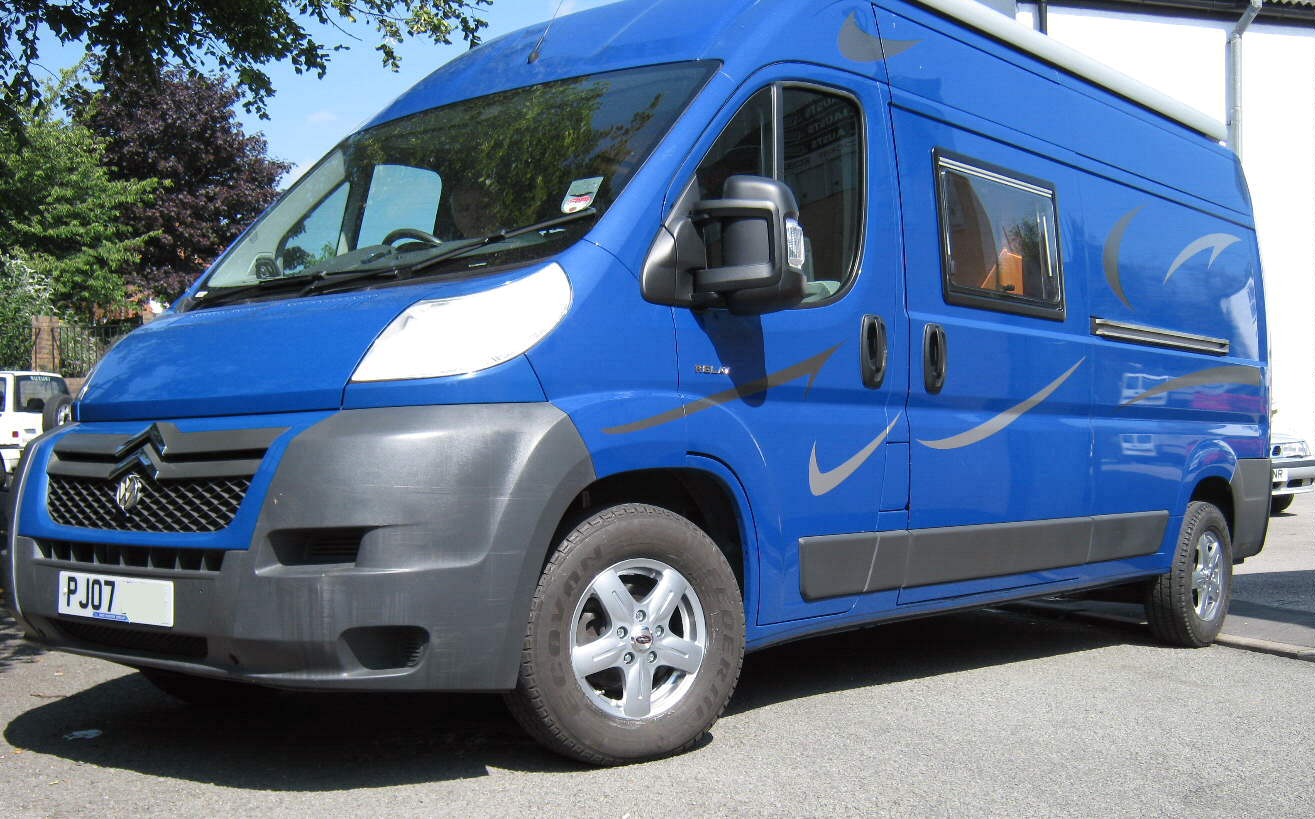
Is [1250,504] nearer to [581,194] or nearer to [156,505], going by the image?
[581,194]

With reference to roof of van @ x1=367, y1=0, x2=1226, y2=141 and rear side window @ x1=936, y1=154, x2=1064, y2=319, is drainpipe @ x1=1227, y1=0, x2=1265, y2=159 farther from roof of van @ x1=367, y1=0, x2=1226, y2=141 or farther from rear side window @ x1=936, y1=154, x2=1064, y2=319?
roof of van @ x1=367, y1=0, x2=1226, y2=141

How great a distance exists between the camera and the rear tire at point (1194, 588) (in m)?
6.89

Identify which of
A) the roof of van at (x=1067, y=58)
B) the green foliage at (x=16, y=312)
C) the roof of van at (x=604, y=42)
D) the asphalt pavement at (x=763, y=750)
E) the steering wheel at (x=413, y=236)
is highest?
the green foliage at (x=16, y=312)

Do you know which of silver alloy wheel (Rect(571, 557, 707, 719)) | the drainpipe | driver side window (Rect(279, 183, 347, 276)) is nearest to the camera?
silver alloy wheel (Rect(571, 557, 707, 719))

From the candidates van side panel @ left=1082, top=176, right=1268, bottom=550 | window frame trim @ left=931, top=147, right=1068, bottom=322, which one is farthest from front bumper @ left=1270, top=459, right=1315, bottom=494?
window frame trim @ left=931, top=147, right=1068, bottom=322

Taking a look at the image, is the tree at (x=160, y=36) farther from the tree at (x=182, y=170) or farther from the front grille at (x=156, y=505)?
the tree at (x=182, y=170)

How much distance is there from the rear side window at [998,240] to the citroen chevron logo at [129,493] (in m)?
3.03

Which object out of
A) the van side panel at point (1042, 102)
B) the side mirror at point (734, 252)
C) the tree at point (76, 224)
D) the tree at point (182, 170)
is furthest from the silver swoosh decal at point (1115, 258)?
the tree at point (182, 170)

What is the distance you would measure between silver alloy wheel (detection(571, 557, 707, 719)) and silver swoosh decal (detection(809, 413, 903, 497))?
0.71 metres

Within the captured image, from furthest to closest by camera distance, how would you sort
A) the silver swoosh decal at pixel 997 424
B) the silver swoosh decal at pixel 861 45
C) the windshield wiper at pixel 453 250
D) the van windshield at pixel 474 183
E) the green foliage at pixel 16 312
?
the green foliage at pixel 16 312 → the silver swoosh decal at pixel 997 424 → the silver swoosh decal at pixel 861 45 → the van windshield at pixel 474 183 → the windshield wiper at pixel 453 250

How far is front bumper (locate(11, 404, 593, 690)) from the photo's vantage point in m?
3.52

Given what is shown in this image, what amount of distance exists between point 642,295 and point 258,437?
1195 millimetres

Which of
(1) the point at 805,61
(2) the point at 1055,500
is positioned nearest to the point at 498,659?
(1) the point at 805,61

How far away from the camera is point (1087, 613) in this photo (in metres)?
A: 7.83
